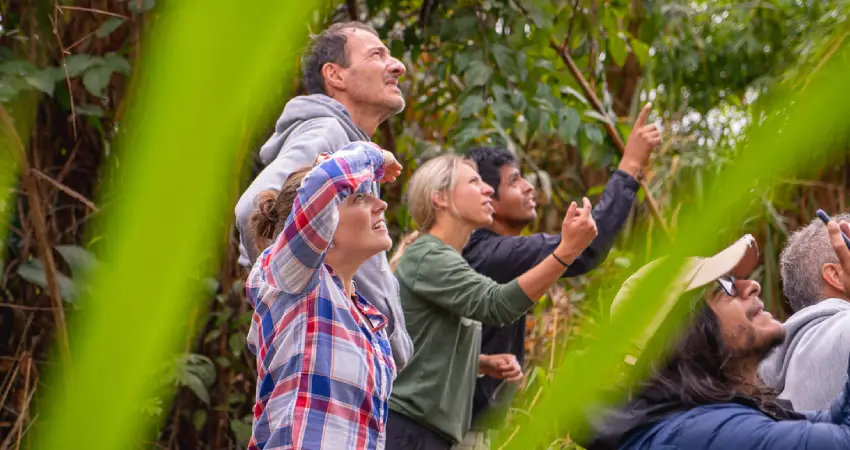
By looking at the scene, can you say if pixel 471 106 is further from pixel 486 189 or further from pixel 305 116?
pixel 305 116

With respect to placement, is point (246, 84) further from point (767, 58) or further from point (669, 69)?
point (767, 58)

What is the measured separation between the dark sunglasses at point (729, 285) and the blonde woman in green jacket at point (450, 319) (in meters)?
0.56

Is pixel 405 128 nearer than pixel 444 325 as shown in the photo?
No

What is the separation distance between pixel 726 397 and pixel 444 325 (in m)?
0.92

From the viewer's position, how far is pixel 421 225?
104 inches

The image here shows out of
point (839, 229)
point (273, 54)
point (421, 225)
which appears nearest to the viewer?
point (273, 54)

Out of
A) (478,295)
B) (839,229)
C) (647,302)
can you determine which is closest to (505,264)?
(478,295)

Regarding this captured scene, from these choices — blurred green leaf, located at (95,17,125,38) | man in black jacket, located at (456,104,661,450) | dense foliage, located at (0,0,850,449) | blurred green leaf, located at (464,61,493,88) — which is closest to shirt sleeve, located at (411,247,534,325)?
dense foliage, located at (0,0,850,449)

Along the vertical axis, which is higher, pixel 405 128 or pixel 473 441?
pixel 405 128

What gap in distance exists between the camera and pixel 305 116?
2.00 metres

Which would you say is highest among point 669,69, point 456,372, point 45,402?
point 45,402

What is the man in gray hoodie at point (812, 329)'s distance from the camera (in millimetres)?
1963

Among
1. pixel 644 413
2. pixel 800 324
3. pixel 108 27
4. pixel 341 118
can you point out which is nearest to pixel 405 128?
pixel 108 27

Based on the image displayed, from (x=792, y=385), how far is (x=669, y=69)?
269cm
